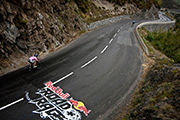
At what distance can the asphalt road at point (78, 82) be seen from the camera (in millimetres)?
6340

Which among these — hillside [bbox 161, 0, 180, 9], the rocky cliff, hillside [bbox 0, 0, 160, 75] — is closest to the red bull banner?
hillside [bbox 0, 0, 160, 75]

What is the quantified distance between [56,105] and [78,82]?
246 centimetres

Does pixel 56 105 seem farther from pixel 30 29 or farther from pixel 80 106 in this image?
pixel 30 29

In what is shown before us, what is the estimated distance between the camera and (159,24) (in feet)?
122

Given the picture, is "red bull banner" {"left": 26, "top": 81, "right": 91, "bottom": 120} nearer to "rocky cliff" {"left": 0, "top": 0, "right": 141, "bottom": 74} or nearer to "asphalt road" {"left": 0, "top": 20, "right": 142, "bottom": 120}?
"asphalt road" {"left": 0, "top": 20, "right": 142, "bottom": 120}

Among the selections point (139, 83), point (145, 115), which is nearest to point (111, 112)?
point (145, 115)

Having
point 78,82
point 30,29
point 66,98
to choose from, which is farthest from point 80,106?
point 30,29

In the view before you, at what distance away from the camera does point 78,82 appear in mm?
8648

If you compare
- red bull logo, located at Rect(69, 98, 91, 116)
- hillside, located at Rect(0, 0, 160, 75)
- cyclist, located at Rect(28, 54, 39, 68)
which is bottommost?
red bull logo, located at Rect(69, 98, 91, 116)

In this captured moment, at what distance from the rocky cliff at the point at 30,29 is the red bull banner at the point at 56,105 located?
4.71m

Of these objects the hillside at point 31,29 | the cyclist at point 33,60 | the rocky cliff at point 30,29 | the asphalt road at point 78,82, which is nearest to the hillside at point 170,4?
the hillside at point 31,29

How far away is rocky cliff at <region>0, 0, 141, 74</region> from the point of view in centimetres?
1006

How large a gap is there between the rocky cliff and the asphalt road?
1.60m

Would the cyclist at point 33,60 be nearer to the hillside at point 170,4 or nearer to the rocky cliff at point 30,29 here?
the rocky cliff at point 30,29
